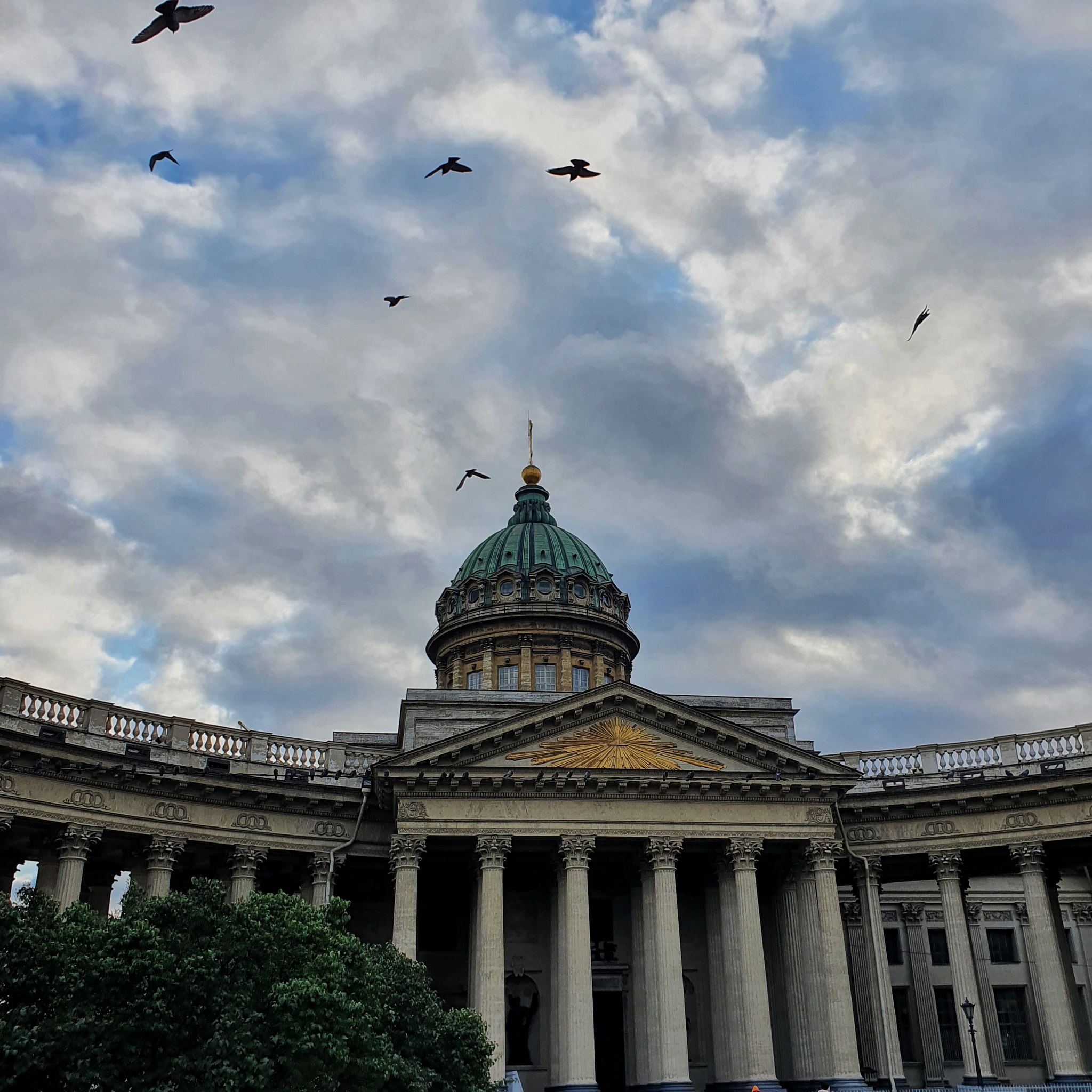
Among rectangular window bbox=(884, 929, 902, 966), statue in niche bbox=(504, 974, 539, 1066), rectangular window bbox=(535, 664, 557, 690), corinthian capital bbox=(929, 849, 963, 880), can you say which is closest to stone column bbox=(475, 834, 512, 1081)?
statue in niche bbox=(504, 974, 539, 1066)

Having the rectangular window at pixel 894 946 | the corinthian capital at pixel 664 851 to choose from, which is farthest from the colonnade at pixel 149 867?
the rectangular window at pixel 894 946

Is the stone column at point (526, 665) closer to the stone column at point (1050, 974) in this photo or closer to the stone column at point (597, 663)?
the stone column at point (597, 663)

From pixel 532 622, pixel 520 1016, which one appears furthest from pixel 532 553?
pixel 520 1016

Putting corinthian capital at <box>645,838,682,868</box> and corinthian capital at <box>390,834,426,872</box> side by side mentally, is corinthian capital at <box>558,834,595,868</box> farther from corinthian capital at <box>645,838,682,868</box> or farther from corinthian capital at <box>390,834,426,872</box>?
corinthian capital at <box>390,834,426,872</box>

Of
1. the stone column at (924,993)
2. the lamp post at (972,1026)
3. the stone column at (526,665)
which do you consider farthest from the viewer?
the stone column at (526,665)

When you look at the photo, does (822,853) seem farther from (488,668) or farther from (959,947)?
(488,668)

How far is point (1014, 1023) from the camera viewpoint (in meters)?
58.5

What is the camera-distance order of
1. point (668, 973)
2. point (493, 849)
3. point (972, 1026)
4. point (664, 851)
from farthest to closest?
1. point (664, 851)
2. point (493, 849)
3. point (972, 1026)
4. point (668, 973)

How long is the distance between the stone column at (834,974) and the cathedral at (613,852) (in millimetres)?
80

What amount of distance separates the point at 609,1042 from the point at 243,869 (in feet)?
54.5

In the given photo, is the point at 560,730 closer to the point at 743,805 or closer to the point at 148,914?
the point at 743,805

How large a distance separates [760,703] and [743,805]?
9.89 metres

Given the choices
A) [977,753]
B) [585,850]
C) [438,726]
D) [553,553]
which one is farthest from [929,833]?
[553,553]

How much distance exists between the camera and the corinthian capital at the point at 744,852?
45.2 meters
